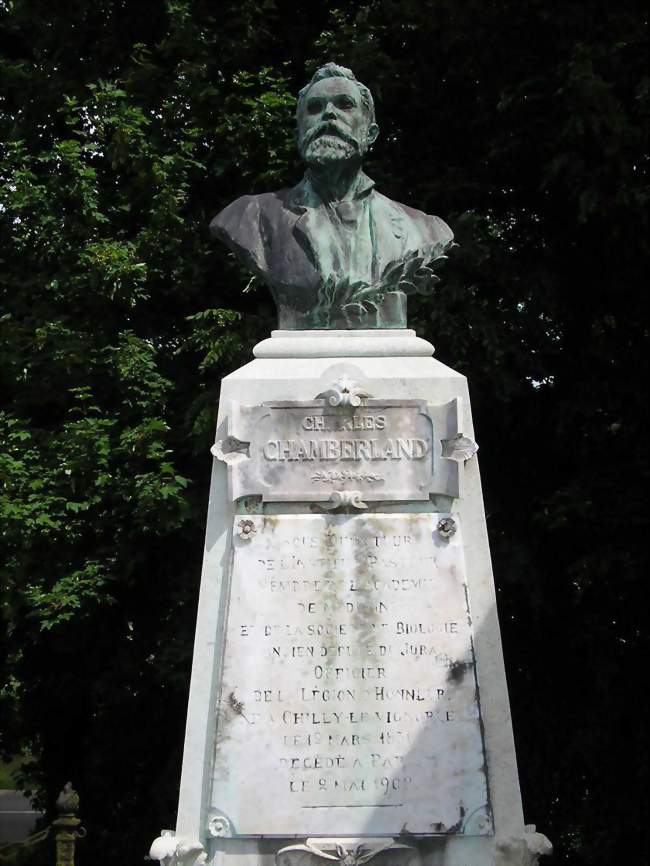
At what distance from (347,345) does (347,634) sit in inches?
47.6

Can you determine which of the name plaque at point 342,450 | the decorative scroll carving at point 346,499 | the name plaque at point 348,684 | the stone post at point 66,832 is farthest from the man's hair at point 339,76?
the stone post at point 66,832

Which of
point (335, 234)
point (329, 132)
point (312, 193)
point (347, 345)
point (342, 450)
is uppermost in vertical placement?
point (329, 132)

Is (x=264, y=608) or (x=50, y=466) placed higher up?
(x=50, y=466)

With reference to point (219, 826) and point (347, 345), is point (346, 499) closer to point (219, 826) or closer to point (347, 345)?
point (347, 345)

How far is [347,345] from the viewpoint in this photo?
5.86 metres

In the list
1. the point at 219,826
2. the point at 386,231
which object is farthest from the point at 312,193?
the point at 219,826

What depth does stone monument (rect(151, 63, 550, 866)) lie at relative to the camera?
209 inches

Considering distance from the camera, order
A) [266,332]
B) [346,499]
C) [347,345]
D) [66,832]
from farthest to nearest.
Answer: [266,332], [66,832], [347,345], [346,499]

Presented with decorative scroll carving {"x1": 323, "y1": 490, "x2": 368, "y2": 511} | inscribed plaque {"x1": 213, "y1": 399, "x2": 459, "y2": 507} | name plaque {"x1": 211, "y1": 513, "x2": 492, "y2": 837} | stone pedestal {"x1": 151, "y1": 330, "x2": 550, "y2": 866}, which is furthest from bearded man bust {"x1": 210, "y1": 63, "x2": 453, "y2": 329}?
name plaque {"x1": 211, "y1": 513, "x2": 492, "y2": 837}

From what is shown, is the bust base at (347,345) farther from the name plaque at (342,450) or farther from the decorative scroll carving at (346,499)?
the decorative scroll carving at (346,499)

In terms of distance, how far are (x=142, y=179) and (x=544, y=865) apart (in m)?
5.57

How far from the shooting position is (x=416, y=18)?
9961 millimetres

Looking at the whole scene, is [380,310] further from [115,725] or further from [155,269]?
[115,725]

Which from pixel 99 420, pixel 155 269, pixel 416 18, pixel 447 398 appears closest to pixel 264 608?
pixel 447 398
